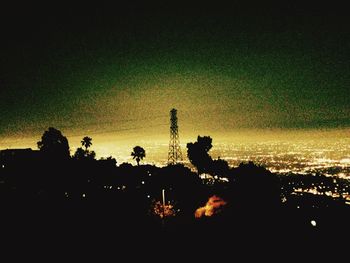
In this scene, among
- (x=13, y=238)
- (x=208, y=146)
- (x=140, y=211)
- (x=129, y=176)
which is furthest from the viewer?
(x=208, y=146)

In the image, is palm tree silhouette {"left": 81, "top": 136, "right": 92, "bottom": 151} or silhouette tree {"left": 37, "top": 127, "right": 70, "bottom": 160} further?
palm tree silhouette {"left": 81, "top": 136, "right": 92, "bottom": 151}

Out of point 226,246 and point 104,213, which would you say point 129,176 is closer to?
point 104,213

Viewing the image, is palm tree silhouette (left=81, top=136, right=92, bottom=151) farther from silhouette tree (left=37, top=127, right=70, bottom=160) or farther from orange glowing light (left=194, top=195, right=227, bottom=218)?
orange glowing light (left=194, top=195, right=227, bottom=218)

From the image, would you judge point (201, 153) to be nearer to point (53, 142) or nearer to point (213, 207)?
point (53, 142)

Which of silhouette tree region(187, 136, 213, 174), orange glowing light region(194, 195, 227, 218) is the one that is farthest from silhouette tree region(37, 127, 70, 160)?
orange glowing light region(194, 195, 227, 218)

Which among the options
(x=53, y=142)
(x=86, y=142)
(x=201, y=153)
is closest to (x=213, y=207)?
(x=53, y=142)

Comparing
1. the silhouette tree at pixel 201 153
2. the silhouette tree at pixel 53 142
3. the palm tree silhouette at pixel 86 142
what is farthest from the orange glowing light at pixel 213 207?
the palm tree silhouette at pixel 86 142

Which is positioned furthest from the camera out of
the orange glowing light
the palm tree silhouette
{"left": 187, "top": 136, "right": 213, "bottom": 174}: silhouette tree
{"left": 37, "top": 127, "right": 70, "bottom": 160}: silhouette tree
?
the palm tree silhouette

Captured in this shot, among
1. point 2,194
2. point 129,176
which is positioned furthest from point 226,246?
point 129,176
